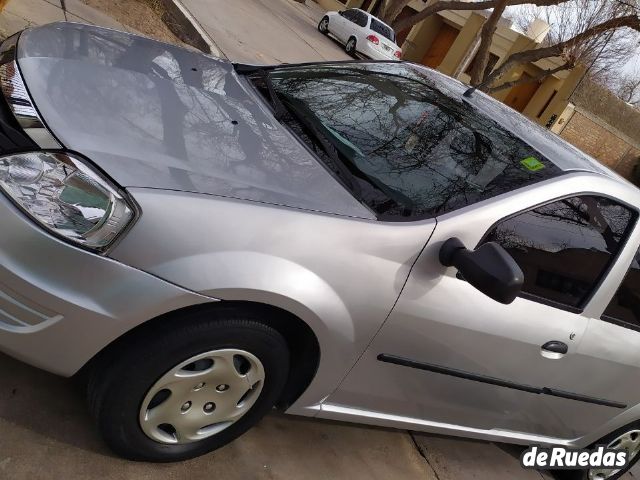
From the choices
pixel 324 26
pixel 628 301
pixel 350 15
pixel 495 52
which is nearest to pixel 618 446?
pixel 628 301

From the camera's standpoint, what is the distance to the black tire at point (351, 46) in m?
21.2

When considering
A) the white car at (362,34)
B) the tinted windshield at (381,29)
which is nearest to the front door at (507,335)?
the white car at (362,34)

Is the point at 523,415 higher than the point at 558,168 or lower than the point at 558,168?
lower

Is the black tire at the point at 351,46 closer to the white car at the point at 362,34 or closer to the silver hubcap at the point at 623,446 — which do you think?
the white car at the point at 362,34

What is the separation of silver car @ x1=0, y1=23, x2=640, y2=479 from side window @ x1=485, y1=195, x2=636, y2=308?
10 millimetres

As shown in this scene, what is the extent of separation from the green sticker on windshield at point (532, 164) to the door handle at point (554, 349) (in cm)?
75

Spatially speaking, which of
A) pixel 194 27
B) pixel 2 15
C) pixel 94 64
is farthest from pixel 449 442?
pixel 194 27

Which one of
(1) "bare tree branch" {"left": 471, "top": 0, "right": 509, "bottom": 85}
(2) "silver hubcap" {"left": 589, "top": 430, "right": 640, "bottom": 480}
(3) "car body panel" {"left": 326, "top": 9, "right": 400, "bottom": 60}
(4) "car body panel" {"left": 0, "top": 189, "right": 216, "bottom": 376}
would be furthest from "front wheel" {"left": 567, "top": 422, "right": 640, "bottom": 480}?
(3) "car body panel" {"left": 326, "top": 9, "right": 400, "bottom": 60}

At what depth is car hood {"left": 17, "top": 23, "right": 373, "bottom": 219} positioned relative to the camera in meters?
1.93

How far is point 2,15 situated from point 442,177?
15.6 ft

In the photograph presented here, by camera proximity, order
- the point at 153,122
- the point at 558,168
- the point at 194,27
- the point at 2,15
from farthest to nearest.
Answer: the point at 194,27 → the point at 2,15 → the point at 558,168 → the point at 153,122

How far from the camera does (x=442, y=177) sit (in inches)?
95.9

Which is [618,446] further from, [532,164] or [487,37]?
[487,37]

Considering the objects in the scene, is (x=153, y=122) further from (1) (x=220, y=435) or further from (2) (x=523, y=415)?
(2) (x=523, y=415)
